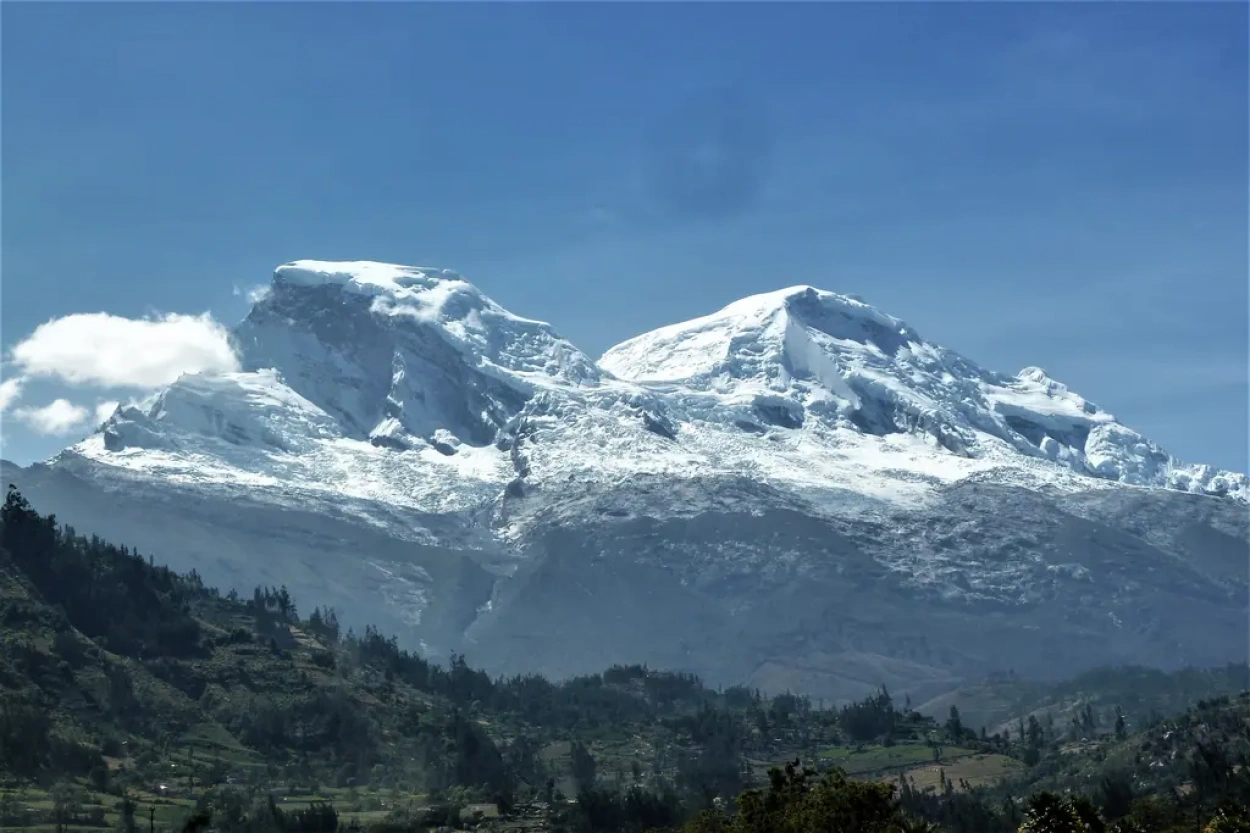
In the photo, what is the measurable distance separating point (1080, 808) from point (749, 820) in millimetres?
39051

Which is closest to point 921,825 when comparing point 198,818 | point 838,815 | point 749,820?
point 838,815

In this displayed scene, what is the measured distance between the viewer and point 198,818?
170 metres

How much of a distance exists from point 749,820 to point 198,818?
190 ft

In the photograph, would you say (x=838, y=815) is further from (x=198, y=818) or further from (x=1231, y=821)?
(x=198, y=818)

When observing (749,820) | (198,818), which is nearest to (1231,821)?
(749,820)

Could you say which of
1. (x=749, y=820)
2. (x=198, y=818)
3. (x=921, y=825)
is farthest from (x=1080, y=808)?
(x=198, y=818)

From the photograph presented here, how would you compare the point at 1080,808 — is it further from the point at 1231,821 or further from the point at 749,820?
the point at 749,820

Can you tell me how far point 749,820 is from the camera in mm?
197000

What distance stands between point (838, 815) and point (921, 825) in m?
7.73

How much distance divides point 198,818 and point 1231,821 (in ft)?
307

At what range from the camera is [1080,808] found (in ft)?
559

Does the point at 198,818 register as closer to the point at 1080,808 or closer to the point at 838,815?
the point at 838,815

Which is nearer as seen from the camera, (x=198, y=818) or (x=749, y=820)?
(x=198, y=818)

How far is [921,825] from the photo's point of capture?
175 m
